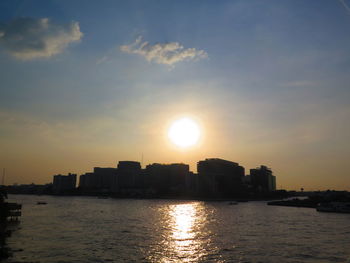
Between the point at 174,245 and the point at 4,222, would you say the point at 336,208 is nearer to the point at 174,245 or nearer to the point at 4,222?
the point at 174,245

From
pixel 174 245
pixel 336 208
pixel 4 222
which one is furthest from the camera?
pixel 336 208

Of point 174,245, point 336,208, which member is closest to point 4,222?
point 174,245

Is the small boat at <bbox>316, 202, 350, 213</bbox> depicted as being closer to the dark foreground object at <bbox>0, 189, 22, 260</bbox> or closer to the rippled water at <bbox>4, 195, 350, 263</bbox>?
the rippled water at <bbox>4, 195, 350, 263</bbox>

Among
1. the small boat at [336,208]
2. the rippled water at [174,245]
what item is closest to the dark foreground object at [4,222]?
the rippled water at [174,245]

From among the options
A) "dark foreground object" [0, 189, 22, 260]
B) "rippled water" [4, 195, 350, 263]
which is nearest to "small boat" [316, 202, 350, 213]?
"rippled water" [4, 195, 350, 263]

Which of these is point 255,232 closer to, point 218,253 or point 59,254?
point 218,253

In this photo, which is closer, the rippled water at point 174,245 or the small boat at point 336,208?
the rippled water at point 174,245

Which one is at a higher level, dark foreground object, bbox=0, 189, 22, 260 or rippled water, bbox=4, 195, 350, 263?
dark foreground object, bbox=0, 189, 22, 260

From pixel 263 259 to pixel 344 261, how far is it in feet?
35.0

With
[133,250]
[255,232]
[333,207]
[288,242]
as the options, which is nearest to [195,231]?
Result: [255,232]

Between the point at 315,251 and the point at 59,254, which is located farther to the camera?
the point at 315,251

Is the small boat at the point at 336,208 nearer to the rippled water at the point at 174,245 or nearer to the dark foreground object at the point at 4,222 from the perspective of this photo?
the rippled water at the point at 174,245

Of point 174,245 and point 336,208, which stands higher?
point 336,208

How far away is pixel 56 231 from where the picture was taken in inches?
2761
